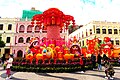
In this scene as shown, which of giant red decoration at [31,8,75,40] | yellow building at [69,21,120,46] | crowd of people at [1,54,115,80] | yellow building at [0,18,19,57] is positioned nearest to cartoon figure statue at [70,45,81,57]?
giant red decoration at [31,8,75,40]

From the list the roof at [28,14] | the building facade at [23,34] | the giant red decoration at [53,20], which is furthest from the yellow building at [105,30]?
the giant red decoration at [53,20]

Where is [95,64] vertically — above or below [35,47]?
below

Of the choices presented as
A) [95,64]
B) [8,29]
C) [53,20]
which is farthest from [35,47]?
[8,29]

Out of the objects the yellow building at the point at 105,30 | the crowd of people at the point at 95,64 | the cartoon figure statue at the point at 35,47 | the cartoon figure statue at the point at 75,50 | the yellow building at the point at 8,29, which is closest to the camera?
the crowd of people at the point at 95,64

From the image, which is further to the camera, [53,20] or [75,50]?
[53,20]

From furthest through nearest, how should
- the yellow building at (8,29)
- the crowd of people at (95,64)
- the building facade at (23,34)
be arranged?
the yellow building at (8,29), the building facade at (23,34), the crowd of people at (95,64)

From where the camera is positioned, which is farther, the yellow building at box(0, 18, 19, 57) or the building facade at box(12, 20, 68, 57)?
the yellow building at box(0, 18, 19, 57)

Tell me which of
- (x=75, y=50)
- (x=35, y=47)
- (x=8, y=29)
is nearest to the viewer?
(x=35, y=47)

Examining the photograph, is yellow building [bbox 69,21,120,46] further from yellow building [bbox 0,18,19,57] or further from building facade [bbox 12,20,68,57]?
yellow building [bbox 0,18,19,57]

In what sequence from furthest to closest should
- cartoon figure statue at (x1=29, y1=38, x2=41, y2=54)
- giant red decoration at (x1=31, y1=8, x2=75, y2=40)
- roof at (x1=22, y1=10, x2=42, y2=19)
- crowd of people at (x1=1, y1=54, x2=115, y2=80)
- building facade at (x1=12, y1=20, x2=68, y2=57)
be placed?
roof at (x1=22, y1=10, x2=42, y2=19) → building facade at (x1=12, y1=20, x2=68, y2=57) → giant red decoration at (x1=31, y1=8, x2=75, y2=40) → cartoon figure statue at (x1=29, y1=38, x2=41, y2=54) → crowd of people at (x1=1, y1=54, x2=115, y2=80)

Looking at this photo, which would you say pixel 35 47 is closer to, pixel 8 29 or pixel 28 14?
pixel 8 29

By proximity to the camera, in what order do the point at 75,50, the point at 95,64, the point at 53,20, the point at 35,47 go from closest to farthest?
the point at 95,64 < the point at 35,47 < the point at 75,50 < the point at 53,20

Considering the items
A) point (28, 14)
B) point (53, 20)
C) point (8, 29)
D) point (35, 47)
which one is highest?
point (28, 14)

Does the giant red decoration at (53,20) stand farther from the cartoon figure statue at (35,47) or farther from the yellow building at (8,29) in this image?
the yellow building at (8,29)
